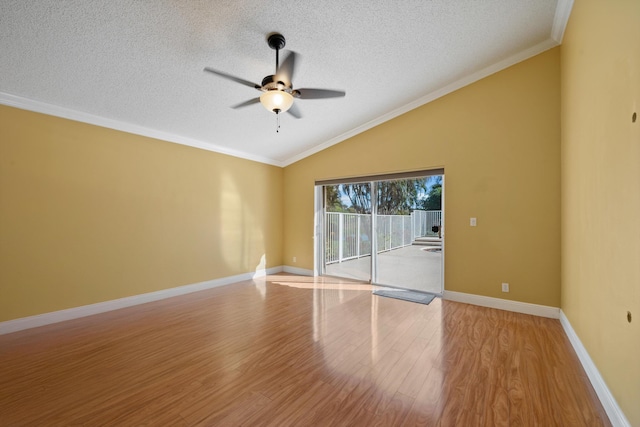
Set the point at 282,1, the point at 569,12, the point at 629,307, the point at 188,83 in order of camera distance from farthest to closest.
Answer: the point at 188,83
the point at 569,12
the point at 282,1
the point at 629,307

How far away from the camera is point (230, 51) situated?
2504 millimetres

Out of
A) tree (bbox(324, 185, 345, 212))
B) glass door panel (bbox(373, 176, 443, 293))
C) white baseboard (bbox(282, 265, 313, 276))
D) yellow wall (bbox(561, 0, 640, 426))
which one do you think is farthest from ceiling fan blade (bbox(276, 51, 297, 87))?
white baseboard (bbox(282, 265, 313, 276))

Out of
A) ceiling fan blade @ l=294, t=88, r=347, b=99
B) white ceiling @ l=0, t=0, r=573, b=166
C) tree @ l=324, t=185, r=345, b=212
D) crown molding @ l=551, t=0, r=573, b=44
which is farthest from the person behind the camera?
tree @ l=324, t=185, r=345, b=212

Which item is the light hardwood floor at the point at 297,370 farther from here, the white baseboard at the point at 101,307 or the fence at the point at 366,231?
the fence at the point at 366,231

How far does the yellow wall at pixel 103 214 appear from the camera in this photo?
283 cm

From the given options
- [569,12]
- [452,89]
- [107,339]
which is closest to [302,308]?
[107,339]

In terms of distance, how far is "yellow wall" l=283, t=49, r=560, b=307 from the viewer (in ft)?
10.5

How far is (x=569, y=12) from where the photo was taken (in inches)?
103

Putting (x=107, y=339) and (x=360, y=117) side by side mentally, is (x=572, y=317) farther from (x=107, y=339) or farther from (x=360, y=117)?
(x=107, y=339)

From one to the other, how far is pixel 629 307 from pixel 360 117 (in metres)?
3.79

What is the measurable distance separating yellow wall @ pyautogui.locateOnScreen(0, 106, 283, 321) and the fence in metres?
1.91

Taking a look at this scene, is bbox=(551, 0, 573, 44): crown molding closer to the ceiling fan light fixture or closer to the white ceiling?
the white ceiling

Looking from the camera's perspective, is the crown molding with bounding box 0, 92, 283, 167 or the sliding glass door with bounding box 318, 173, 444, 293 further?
the sliding glass door with bounding box 318, 173, 444, 293

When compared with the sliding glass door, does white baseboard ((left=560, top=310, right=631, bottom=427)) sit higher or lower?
lower
